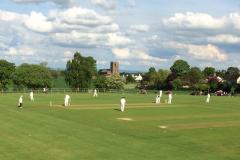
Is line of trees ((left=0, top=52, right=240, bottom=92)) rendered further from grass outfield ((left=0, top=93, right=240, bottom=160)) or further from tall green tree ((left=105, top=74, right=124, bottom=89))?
grass outfield ((left=0, top=93, right=240, bottom=160))

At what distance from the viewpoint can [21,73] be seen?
108 m

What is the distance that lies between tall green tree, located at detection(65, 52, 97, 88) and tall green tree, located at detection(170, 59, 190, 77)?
4169 centimetres

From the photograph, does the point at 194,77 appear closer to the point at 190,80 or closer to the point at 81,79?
the point at 190,80

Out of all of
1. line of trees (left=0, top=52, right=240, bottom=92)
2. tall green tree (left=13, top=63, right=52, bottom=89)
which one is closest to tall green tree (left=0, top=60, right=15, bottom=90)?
line of trees (left=0, top=52, right=240, bottom=92)

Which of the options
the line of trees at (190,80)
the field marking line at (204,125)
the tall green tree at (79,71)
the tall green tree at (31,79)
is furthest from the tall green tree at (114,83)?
the field marking line at (204,125)

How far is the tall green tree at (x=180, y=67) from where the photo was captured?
15112 centimetres

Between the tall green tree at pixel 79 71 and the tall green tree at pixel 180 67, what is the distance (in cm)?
4169

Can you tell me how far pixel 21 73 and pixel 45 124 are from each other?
7986cm

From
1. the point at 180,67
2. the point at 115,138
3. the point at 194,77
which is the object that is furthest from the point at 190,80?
the point at 115,138

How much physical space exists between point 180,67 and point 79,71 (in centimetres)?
4840

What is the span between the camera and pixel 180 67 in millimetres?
152500

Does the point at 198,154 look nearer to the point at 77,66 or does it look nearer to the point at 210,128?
the point at 210,128

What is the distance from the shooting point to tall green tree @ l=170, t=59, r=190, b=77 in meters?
151

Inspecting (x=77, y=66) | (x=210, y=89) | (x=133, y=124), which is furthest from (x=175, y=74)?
(x=133, y=124)
